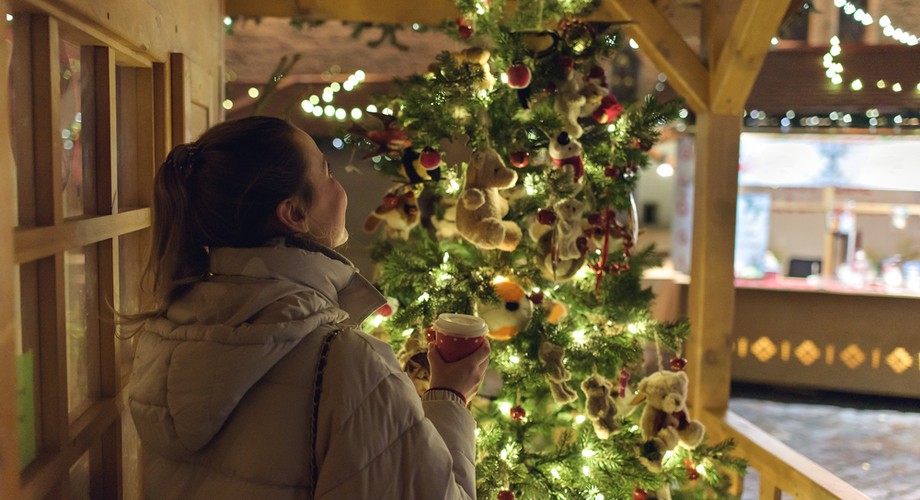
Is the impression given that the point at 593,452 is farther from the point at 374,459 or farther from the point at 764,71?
the point at 764,71

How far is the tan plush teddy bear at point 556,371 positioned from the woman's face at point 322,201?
0.93m

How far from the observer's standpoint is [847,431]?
15.6ft

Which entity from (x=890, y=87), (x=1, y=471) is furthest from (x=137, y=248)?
(x=890, y=87)

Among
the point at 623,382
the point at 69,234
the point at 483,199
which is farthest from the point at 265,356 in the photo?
the point at 623,382

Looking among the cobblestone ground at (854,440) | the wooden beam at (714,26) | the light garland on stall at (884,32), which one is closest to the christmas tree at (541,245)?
the wooden beam at (714,26)

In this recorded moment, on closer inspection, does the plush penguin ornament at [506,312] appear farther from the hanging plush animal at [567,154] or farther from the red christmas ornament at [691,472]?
the red christmas ornament at [691,472]

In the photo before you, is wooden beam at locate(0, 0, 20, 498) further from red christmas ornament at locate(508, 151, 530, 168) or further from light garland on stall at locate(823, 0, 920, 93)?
light garland on stall at locate(823, 0, 920, 93)

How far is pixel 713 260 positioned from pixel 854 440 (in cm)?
273

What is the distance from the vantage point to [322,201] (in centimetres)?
109

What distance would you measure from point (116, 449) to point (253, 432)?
55cm

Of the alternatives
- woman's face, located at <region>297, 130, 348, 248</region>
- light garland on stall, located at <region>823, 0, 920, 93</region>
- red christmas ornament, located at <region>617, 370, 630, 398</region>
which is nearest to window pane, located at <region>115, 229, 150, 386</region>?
woman's face, located at <region>297, 130, 348, 248</region>

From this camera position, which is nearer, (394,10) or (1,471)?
(1,471)

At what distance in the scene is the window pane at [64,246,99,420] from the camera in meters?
1.17

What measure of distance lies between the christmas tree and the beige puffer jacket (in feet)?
2.89
